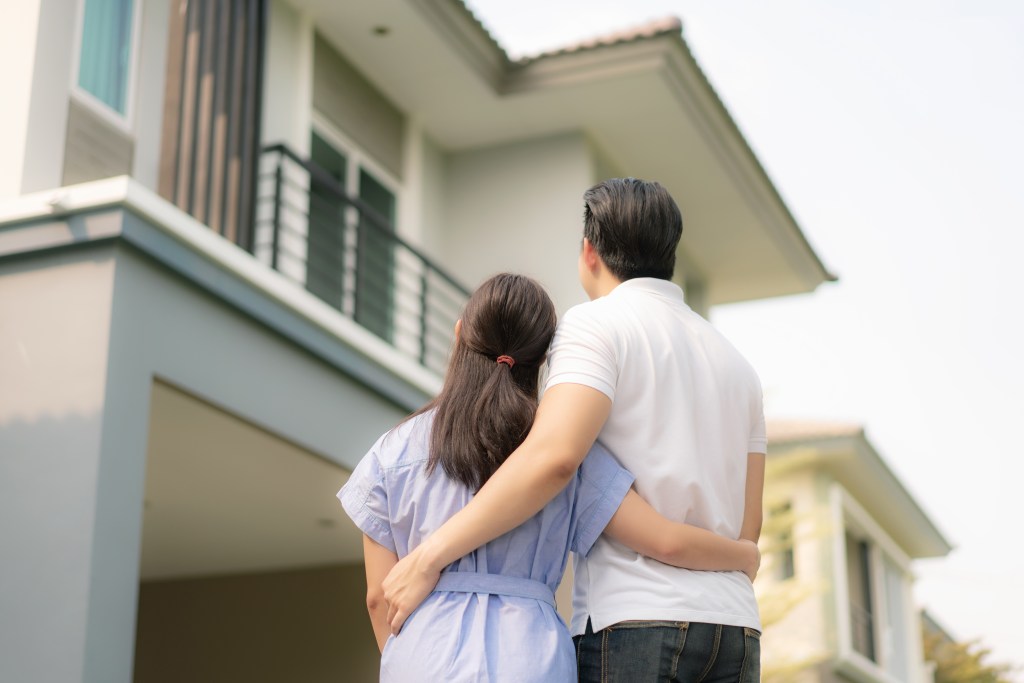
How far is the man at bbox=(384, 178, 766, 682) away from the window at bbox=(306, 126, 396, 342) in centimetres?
685

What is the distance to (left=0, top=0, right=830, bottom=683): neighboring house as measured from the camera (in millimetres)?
5645

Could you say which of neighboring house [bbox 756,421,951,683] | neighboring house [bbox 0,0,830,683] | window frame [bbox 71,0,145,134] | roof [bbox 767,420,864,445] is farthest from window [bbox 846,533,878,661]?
window frame [bbox 71,0,145,134]

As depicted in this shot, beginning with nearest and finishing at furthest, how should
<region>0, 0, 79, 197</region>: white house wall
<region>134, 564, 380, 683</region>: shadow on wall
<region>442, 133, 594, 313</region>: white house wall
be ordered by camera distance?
<region>0, 0, 79, 197</region>: white house wall < <region>134, 564, 380, 683</region>: shadow on wall < <region>442, 133, 594, 313</region>: white house wall

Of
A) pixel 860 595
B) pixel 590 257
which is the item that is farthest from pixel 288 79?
pixel 860 595

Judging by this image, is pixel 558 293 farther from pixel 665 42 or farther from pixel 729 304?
pixel 729 304

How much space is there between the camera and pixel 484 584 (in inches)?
99.2

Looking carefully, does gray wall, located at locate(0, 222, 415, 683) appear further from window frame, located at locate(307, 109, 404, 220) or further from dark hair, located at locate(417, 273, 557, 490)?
window frame, located at locate(307, 109, 404, 220)

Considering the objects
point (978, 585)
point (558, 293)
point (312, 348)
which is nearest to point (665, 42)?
point (558, 293)

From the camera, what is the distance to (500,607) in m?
2.53

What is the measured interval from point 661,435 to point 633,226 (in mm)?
430

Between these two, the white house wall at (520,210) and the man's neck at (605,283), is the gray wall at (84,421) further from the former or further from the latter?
the white house wall at (520,210)

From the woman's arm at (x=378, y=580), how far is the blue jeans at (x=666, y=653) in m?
0.42

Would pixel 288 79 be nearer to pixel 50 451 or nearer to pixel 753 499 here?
pixel 50 451

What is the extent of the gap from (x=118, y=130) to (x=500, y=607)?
19.7 ft
